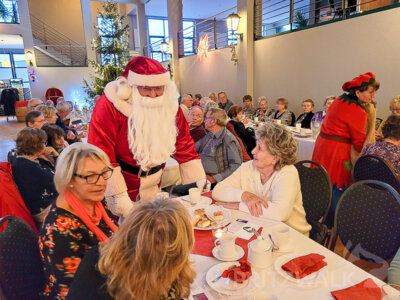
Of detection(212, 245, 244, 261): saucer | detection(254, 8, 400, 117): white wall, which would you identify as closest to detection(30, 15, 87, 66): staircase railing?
detection(254, 8, 400, 117): white wall

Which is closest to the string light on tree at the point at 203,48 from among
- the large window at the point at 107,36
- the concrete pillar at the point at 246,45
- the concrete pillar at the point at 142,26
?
the concrete pillar at the point at 246,45

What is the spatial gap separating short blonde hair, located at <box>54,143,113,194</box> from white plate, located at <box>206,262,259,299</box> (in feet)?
2.37

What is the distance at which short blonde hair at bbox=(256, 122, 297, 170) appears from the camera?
1.77 m

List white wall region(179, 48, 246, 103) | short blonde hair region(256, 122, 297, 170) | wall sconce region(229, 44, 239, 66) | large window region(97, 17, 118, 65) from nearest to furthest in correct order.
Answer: short blonde hair region(256, 122, 297, 170) → wall sconce region(229, 44, 239, 66) → large window region(97, 17, 118, 65) → white wall region(179, 48, 246, 103)

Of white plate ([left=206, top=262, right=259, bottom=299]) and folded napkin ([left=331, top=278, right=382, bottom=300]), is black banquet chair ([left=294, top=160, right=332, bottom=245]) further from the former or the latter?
white plate ([left=206, top=262, right=259, bottom=299])

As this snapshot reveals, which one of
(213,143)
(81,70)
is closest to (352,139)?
(213,143)

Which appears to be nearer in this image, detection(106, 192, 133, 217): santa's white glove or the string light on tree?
detection(106, 192, 133, 217): santa's white glove

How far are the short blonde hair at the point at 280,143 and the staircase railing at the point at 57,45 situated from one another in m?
12.9

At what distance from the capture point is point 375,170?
87.6 inches

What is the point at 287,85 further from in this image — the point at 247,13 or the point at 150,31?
the point at 150,31

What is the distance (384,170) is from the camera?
2154 mm

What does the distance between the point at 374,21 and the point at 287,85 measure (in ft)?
6.58

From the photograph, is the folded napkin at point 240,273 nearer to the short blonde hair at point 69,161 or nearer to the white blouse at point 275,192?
the white blouse at point 275,192

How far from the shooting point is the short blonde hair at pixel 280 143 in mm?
1767
